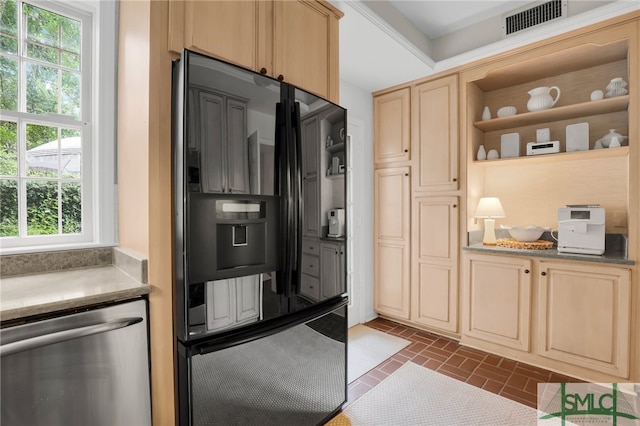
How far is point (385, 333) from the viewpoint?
314 cm

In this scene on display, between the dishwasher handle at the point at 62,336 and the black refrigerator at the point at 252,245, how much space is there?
8.2 inches

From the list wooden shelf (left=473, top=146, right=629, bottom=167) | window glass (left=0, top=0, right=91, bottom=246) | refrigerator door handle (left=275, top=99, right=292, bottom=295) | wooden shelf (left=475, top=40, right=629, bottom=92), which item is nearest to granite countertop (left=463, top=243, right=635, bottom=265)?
wooden shelf (left=473, top=146, right=629, bottom=167)

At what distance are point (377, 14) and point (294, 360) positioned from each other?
233cm

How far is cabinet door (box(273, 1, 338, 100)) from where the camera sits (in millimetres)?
1711

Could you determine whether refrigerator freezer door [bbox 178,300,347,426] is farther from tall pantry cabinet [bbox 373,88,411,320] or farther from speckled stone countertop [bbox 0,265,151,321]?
tall pantry cabinet [bbox 373,88,411,320]

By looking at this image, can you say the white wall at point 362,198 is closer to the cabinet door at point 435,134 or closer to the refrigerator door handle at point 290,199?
the cabinet door at point 435,134

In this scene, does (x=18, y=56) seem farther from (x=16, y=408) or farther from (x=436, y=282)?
(x=436, y=282)

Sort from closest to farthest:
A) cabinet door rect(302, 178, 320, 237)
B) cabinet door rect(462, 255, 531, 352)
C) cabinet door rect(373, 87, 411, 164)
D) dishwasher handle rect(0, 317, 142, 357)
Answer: dishwasher handle rect(0, 317, 142, 357), cabinet door rect(302, 178, 320, 237), cabinet door rect(462, 255, 531, 352), cabinet door rect(373, 87, 411, 164)

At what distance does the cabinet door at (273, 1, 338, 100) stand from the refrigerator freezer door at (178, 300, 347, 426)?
52.9 inches

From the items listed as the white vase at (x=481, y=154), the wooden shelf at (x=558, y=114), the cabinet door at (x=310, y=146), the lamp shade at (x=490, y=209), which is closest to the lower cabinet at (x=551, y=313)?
the lamp shade at (x=490, y=209)

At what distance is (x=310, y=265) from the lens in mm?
1607

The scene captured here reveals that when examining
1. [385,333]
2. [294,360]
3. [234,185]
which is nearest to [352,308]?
[385,333]

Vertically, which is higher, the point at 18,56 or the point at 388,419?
the point at 18,56

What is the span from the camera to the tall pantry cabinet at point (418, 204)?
9.73ft
